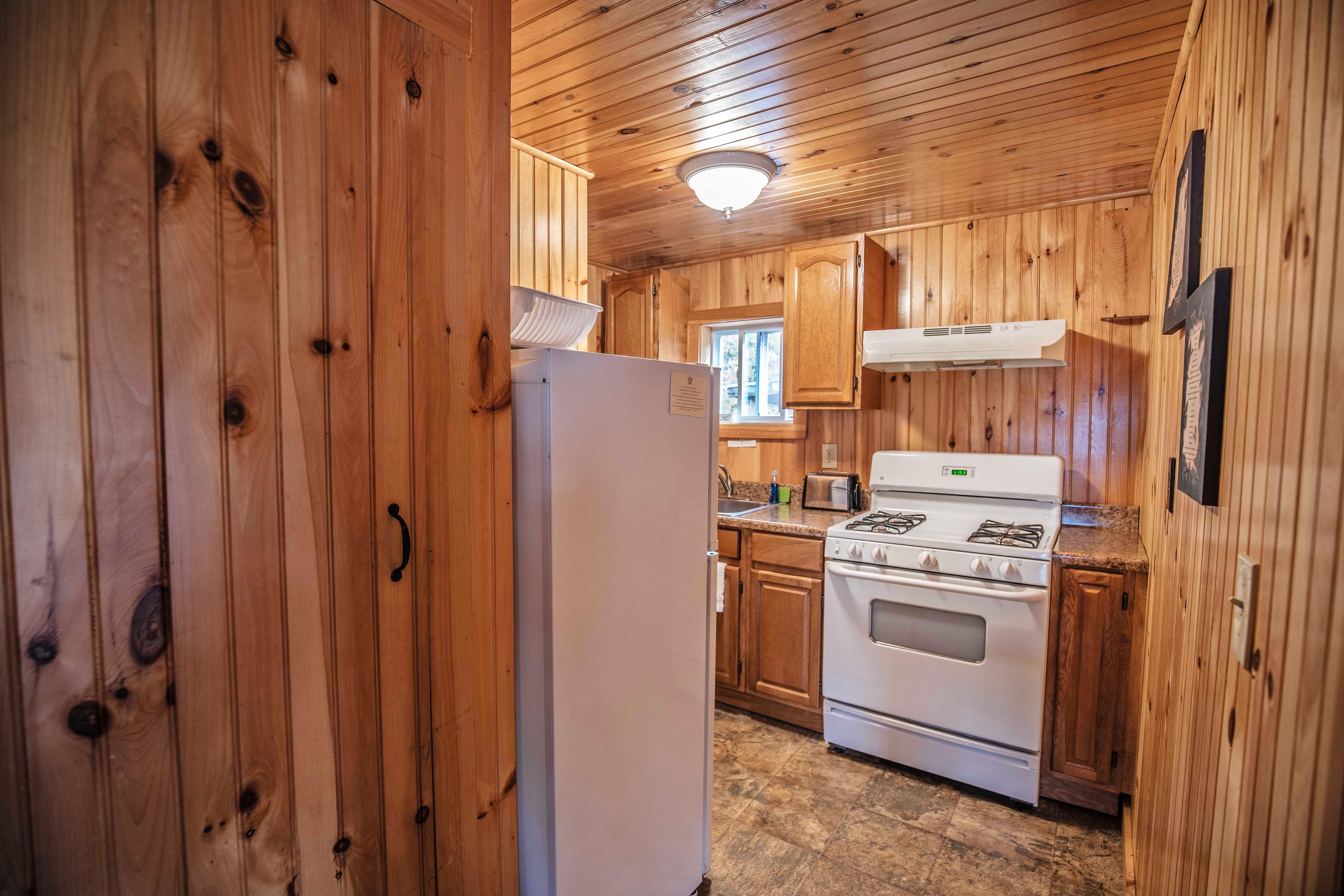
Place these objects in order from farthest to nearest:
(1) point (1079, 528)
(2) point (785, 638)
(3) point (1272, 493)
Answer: (2) point (785, 638)
(1) point (1079, 528)
(3) point (1272, 493)

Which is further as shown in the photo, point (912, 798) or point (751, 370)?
point (751, 370)

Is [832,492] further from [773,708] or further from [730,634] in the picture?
[773,708]

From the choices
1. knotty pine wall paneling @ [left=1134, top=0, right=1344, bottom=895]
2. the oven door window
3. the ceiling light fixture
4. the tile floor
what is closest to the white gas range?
the oven door window

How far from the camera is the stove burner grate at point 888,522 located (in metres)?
2.54

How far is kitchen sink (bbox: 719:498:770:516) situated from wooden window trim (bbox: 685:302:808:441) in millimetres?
373

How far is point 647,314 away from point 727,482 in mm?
1100

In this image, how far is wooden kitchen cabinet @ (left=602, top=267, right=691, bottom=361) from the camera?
11.7 ft

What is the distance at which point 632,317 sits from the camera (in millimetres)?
→ 3670

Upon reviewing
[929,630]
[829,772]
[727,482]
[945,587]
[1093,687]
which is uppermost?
[727,482]

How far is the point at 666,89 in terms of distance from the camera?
180 cm

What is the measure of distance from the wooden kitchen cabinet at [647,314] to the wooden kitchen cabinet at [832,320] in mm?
777

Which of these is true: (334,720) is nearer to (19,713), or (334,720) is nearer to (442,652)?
(442,652)

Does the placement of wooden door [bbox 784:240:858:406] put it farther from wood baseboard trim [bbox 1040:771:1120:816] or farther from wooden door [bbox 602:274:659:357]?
wood baseboard trim [bbox 1040:771:1120:816]

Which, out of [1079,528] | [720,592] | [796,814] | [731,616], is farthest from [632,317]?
[796,814]
